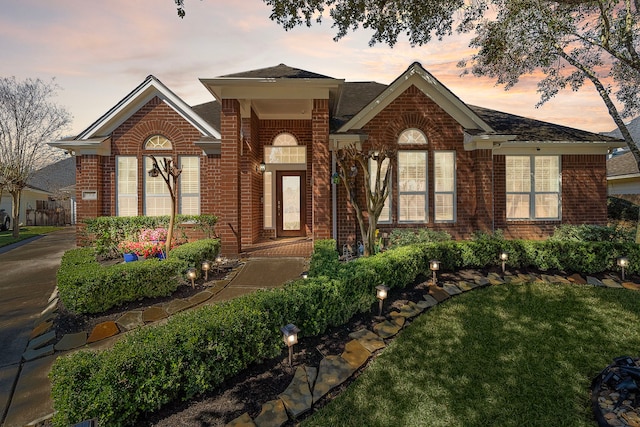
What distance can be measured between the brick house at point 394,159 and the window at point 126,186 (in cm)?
4

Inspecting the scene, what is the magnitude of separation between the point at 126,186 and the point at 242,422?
1110cm

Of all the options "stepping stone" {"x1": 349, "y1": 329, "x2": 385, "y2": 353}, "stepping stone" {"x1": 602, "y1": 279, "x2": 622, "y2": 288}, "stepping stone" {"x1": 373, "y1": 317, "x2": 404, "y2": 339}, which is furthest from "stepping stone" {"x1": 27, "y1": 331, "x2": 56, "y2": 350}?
"stepping stone" {"x1": 602, "y1": 279, "x2": 622, "y2": 288}

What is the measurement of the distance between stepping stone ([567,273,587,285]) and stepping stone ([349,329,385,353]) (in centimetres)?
546

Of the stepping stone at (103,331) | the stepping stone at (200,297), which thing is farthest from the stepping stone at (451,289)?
the stepping stone at (103,331)

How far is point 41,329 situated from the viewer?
461 centimetres

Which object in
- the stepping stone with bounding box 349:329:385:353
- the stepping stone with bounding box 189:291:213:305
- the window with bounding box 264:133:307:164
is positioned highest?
the window with bounding box 264:133:307:164

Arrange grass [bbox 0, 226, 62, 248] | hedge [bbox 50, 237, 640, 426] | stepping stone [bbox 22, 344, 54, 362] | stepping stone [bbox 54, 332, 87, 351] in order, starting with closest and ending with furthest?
hedge [bbox 50, 237, 640, 426], stepping stone [bbox 22, 344, 54, 362], stepping stone [bbox 54, 332, 87, 351], grass [bbox 0, 226, 62, 248]

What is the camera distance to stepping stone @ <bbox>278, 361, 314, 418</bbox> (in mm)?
2867

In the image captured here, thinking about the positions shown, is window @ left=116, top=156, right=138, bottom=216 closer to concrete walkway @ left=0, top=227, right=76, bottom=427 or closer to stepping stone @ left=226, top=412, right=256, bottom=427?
concrete walkway @ left=0, top=227, right=76, bottom=427

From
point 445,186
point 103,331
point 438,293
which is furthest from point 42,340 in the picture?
point 445,186

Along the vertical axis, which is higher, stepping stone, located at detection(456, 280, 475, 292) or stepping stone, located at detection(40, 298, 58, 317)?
stepping stone, located at detection(456, 280, 475, 292)

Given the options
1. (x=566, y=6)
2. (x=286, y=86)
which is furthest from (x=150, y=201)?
(x=566, y=6)

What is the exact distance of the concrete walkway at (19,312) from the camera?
10.3ft

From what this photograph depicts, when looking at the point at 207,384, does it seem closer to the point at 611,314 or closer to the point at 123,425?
the point at 123,425
